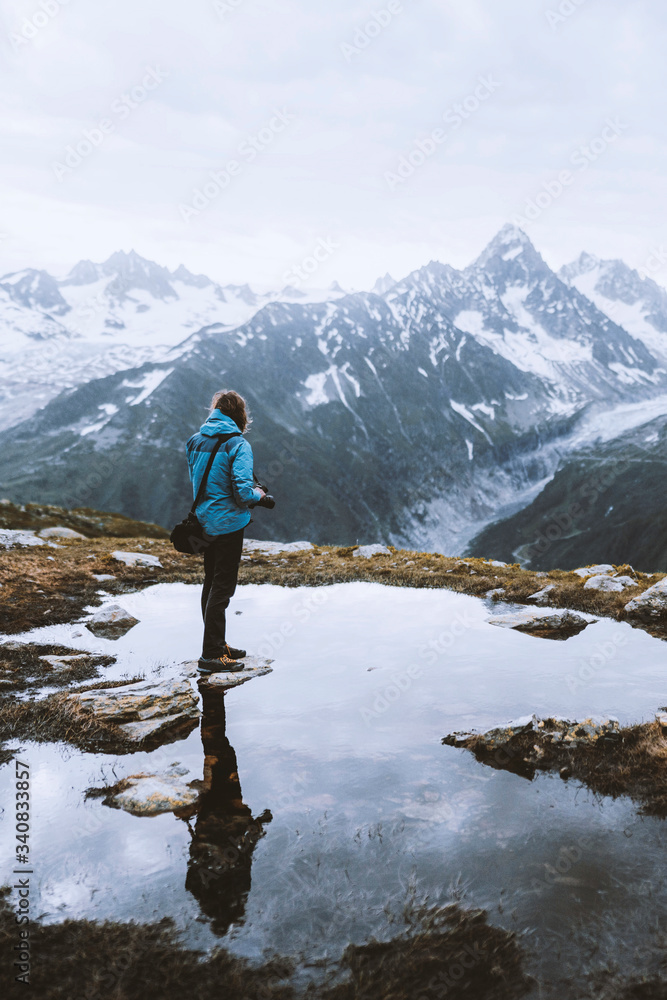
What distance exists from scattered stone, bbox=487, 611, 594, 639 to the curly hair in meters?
6.46

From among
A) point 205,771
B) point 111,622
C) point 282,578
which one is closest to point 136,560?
point 282,578

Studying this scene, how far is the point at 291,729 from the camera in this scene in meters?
6.48

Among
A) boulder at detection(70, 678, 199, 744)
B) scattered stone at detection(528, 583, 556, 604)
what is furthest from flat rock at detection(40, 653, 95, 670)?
scattered stone at detection(528, 583, 556, 604)

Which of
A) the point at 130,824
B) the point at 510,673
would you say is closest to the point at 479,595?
the point at 510,673

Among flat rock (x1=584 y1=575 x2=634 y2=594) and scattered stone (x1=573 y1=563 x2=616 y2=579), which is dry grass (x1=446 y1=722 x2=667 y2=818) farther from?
scattered stone (x1=573 y1=563 x2=616 y2=579)

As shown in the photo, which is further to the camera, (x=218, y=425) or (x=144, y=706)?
(x=218, y=425)

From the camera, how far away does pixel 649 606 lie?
1098 cm

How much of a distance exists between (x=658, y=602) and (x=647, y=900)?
8454 mm

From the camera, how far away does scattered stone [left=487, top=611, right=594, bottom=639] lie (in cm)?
1035

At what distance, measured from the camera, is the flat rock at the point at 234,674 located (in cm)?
800

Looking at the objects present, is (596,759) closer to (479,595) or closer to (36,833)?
(36,833)

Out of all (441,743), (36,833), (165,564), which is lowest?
(165,564)

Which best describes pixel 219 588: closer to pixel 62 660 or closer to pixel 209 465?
pixel 209 465

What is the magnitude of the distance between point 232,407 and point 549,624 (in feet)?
24.3
